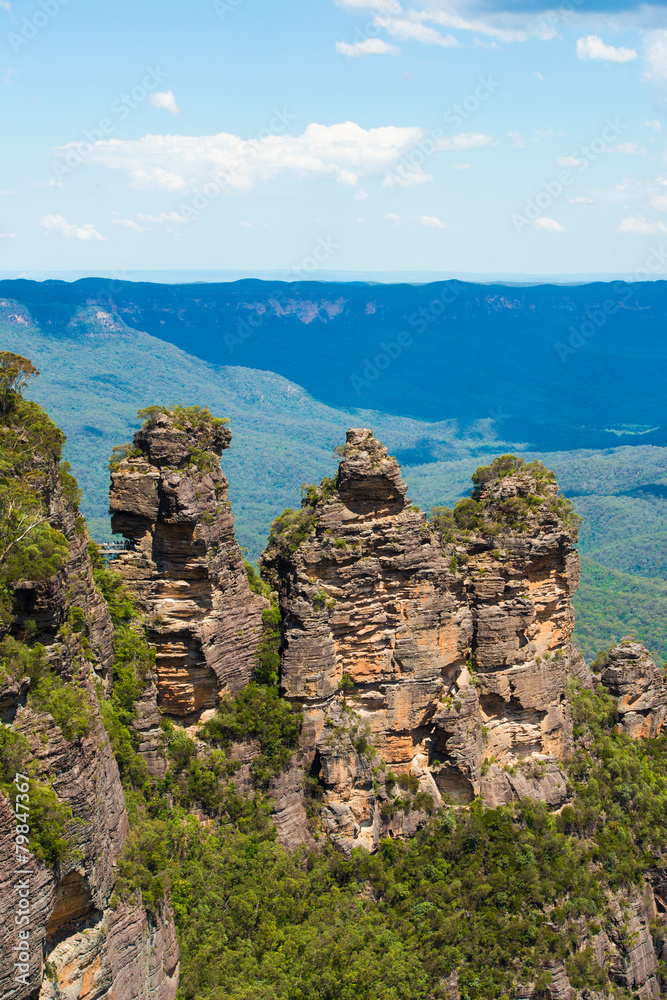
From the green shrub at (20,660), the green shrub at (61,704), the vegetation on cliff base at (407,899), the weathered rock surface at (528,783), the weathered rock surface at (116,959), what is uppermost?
the green shrub at (20,660)

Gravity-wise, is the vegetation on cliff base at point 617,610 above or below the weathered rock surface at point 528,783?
below

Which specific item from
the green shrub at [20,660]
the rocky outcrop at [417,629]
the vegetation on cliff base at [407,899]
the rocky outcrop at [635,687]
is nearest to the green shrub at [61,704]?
the green shrub at [20,660]

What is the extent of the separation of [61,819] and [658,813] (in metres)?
30.8

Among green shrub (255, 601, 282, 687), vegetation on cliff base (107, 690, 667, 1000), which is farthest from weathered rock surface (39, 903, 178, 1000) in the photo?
green shrub (255, 601, 282, 687)

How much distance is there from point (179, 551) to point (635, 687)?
85.0 ft

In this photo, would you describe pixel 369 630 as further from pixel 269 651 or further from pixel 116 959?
pixel 116 959

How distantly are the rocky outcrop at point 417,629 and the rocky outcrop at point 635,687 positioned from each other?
7123 mm

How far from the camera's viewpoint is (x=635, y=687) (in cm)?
4594

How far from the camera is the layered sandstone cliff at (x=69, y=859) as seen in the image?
1867 centimetres

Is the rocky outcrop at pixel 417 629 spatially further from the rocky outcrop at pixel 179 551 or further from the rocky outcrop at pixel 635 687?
the rocky outcrop at pixel 635 687

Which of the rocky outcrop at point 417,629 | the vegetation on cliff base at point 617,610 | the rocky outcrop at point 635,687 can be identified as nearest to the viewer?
the rocky outcrop at point 417,629

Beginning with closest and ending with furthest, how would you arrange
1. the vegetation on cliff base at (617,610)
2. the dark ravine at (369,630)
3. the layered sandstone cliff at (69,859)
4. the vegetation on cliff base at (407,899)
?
1. the layered sandstone cliff at (69,859)
2. the vegetation on cliff base at (407,899)
3. the dark ravine at (369,630)
4. the vegetation on cliff base at (617,610)

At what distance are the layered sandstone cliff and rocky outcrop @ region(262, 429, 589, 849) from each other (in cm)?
1115

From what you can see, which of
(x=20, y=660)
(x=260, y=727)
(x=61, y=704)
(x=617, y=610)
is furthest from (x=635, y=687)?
(x=617, y=610)
